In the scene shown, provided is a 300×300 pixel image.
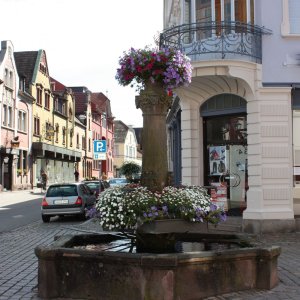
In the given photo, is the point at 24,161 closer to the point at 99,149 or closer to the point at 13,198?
the point at 13,198

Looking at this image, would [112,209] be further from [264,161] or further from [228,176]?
[228,176]

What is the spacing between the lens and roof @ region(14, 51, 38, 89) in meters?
51.8

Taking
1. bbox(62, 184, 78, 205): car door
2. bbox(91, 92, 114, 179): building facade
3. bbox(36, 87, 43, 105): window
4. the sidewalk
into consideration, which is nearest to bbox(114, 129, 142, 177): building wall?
bbox(91, 92, 114, 179): building facade

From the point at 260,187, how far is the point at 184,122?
3471mm

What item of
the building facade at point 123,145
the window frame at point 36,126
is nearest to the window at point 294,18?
the window frame at point 36,126

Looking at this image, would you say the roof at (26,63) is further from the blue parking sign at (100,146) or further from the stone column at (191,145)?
the stone column at (191,145)

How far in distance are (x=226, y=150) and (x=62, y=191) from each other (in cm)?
762

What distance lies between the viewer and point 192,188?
7.81 meters

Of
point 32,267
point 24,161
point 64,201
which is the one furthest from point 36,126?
point 32,267

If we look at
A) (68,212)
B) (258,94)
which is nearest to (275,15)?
(258,94)

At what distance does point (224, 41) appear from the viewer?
1423 centimetres

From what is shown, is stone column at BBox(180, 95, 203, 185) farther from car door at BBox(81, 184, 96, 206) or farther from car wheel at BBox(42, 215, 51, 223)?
car wheel at BBox(42, 215, 51, 223)

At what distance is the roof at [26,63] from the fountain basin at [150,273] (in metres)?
45.4

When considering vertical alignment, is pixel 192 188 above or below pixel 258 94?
below
